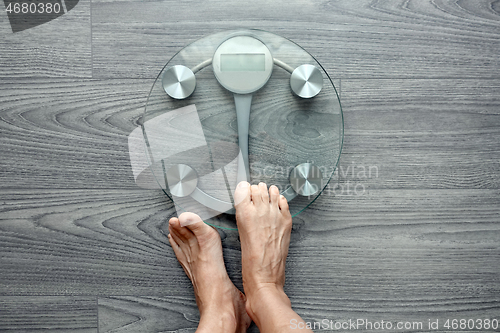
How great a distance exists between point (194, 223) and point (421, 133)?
0.60 meters

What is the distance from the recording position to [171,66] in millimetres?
814

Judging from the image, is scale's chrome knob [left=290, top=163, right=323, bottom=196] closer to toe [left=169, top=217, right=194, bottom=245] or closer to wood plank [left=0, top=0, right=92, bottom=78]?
toe [left=169, top=217, right=194, bottom=245]

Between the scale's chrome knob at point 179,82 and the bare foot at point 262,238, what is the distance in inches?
9.8

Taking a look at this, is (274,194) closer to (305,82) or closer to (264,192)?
(264,192)

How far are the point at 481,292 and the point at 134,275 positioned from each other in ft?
2.86

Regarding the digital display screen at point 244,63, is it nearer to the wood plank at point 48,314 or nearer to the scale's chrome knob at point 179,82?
the scale's chrome knob at point 179,82

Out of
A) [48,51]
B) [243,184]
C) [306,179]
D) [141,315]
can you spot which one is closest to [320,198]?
[306,179]

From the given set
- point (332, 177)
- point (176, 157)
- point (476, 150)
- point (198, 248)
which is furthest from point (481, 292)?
point (176, 157)

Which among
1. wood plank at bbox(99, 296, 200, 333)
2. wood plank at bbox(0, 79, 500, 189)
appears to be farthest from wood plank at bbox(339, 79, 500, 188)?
wood plank at bbox(99, 296, 200, 333)

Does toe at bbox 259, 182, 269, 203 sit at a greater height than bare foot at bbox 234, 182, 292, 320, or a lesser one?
greater

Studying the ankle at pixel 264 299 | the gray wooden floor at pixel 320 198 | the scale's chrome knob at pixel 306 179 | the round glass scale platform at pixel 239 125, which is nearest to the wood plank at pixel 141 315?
the gray wooden floor at pixel 320 198

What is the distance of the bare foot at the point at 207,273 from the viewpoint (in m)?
0.82

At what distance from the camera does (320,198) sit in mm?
872

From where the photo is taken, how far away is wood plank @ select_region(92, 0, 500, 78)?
2.84 ft
